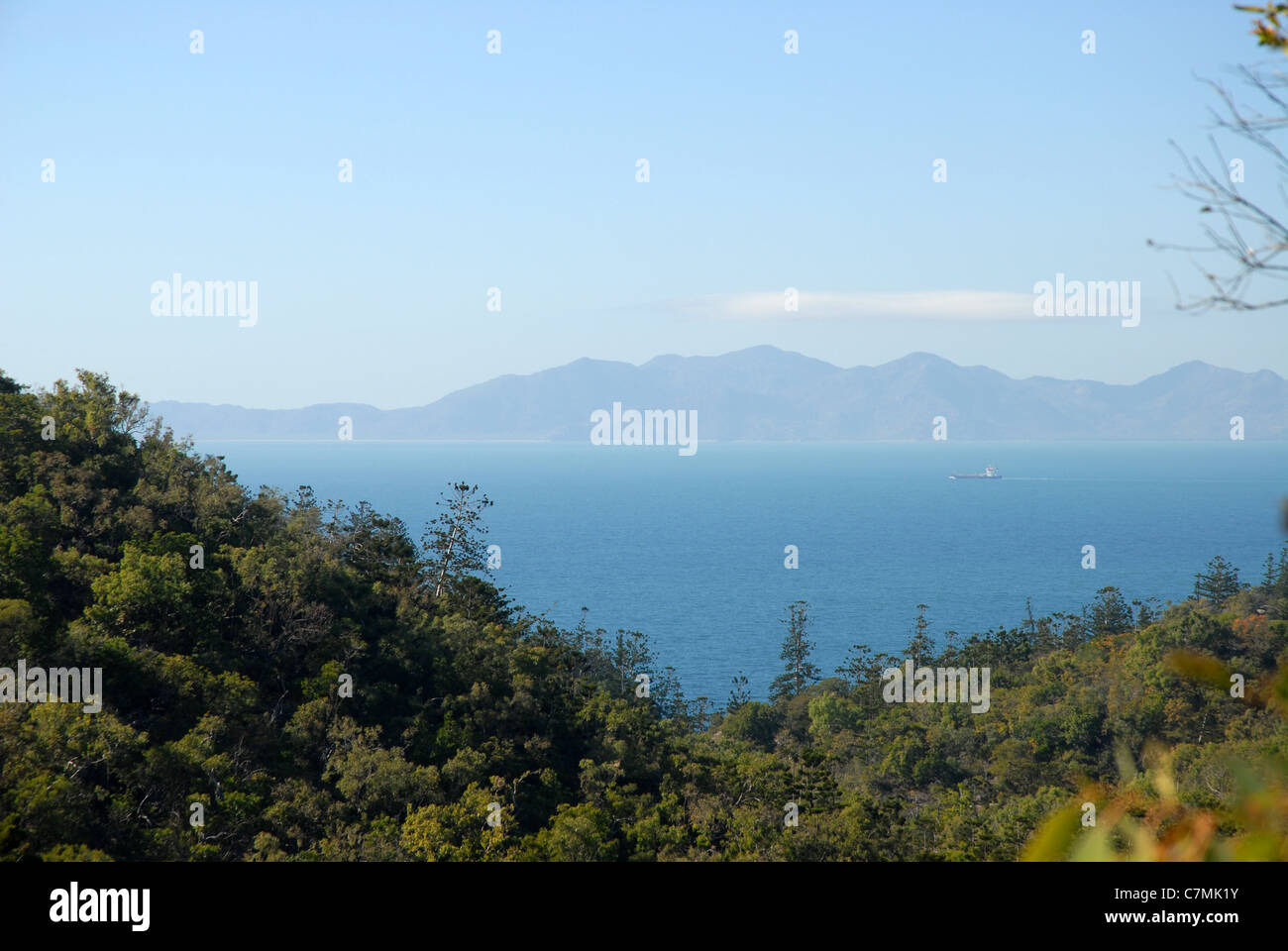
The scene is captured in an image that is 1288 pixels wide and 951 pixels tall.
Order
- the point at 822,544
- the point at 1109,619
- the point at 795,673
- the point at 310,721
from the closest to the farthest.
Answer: the point at 310,721 < the point at 1109,619 < the point at 795,673 < the point at 822,544

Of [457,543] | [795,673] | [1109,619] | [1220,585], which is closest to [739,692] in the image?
[795,673]

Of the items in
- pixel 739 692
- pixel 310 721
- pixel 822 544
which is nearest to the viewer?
pixel 310 721

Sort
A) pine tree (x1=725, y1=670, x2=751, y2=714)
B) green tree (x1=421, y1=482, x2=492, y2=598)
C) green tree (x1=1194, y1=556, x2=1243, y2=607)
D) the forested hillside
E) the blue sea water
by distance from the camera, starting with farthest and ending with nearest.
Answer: the blue sea water, green tree (x1=1194, y1=556, x2=1243, y2=607), pine tree (x1=725, y1=670, x2=751, y2=714), green tree (x1=421, y1=482, x2=492, y2=598), the forested hillside

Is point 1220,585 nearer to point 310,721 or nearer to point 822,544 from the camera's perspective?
point 310,721

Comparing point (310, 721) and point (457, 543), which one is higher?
point (457, 543)

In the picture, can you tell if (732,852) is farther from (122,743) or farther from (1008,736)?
(1008,736)

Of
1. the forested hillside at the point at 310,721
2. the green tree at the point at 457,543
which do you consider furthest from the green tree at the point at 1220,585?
the green tree at the point at 457,543

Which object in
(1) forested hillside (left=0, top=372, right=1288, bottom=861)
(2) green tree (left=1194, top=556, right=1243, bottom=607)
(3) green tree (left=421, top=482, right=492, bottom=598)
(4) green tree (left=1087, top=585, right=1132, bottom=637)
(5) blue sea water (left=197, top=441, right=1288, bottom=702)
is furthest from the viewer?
(5) blue sea water (left=197, top=441, right=1288, bottom=702)

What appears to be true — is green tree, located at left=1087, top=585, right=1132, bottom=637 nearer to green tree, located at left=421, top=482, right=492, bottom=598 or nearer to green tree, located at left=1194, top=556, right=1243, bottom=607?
green tree, located at left=1194, top=556, right=1243, bottom=607

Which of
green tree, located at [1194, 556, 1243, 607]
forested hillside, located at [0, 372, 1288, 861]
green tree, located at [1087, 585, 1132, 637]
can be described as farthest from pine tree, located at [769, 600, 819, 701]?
green tree, located at [1194, 556, 1243, 607]

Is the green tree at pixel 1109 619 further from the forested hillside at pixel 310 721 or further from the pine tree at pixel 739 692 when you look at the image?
the pine tree at pixel 739 692
